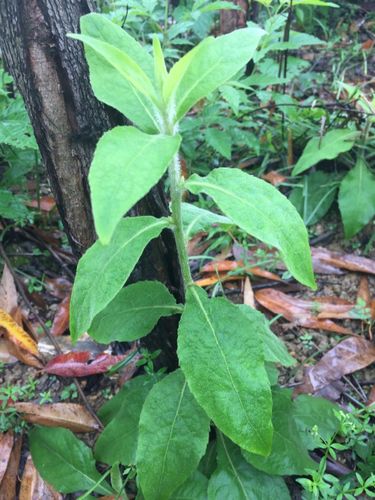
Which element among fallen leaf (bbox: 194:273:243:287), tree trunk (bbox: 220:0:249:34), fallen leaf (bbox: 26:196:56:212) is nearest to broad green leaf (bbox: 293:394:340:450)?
fallen leaf (bbox: 194:273:243:287)

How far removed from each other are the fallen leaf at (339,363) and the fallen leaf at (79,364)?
0.78 metres

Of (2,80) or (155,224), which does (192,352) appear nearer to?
(155,224)

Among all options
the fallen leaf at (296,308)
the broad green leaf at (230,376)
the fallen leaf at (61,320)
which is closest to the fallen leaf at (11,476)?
the fallen leaf at (61,320)

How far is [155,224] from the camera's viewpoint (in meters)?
1.16

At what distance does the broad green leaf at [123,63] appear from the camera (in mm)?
886

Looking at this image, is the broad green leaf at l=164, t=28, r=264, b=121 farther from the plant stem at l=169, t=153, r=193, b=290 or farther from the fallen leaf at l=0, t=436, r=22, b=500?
the fallen leaf at l=0, t=436, r=22, b=500

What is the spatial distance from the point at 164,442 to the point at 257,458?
315mm

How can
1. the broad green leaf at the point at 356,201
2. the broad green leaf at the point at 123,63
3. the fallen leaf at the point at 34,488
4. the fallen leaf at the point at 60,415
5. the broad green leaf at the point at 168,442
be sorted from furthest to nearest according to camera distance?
the broad green leaf at the point at 356,201, the fallen leaf at the point at 60,415, the fallen leaf at the point at 34,488, the broad green leaf at the point at 168,442, the broad green leaf at the point at 123,63

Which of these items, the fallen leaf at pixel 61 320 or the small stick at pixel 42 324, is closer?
the small stick at pixel 42 324

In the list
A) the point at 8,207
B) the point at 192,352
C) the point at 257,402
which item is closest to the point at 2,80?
the point at 8,207

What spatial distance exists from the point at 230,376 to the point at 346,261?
4.77 ft

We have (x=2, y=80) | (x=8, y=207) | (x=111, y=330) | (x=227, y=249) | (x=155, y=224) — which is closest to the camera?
(x=155, y=224)

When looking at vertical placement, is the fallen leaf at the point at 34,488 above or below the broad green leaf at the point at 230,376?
below

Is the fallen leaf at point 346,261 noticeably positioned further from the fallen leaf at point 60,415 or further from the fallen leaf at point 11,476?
the fallen leaf at point 11,476
